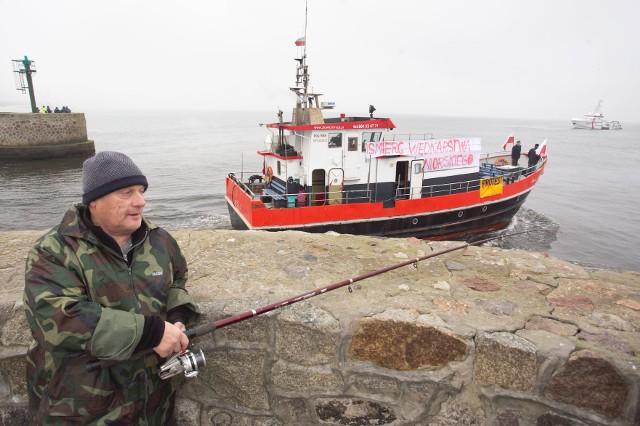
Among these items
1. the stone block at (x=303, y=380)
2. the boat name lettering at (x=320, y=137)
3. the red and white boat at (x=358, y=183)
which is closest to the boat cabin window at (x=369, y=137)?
the red and white boat at (x=358, y=183)

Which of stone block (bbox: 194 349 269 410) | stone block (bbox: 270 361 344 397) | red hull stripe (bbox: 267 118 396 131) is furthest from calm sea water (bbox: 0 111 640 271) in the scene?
stone block (bbox: 194 349 269 410)

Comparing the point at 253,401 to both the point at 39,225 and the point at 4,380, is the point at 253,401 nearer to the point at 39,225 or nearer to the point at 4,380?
the point at 4,380

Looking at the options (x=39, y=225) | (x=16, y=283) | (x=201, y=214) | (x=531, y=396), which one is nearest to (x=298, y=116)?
(x=201, y=214)

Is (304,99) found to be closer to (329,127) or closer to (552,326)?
(329,127)

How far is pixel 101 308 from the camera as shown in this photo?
1.46m

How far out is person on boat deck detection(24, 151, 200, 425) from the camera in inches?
56.0

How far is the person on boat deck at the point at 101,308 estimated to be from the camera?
142 centimetres

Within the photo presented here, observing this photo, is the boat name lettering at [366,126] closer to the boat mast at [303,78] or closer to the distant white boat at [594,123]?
the boat mast at [303,78]

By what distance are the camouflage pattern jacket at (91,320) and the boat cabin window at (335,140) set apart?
9.96 m

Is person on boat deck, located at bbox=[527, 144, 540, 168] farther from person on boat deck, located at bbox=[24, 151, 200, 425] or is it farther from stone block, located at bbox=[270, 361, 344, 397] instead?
person on boat deck, located at bbox=[24, 151, 200, 425]

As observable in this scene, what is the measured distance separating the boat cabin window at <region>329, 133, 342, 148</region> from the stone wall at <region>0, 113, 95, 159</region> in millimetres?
28209

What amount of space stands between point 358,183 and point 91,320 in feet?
36.2

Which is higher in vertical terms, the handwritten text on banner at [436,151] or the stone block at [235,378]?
the handwritten text on banner at [436,151]

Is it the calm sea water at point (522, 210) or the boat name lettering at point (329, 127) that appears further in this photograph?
the calm sea water at point (522, 210)
